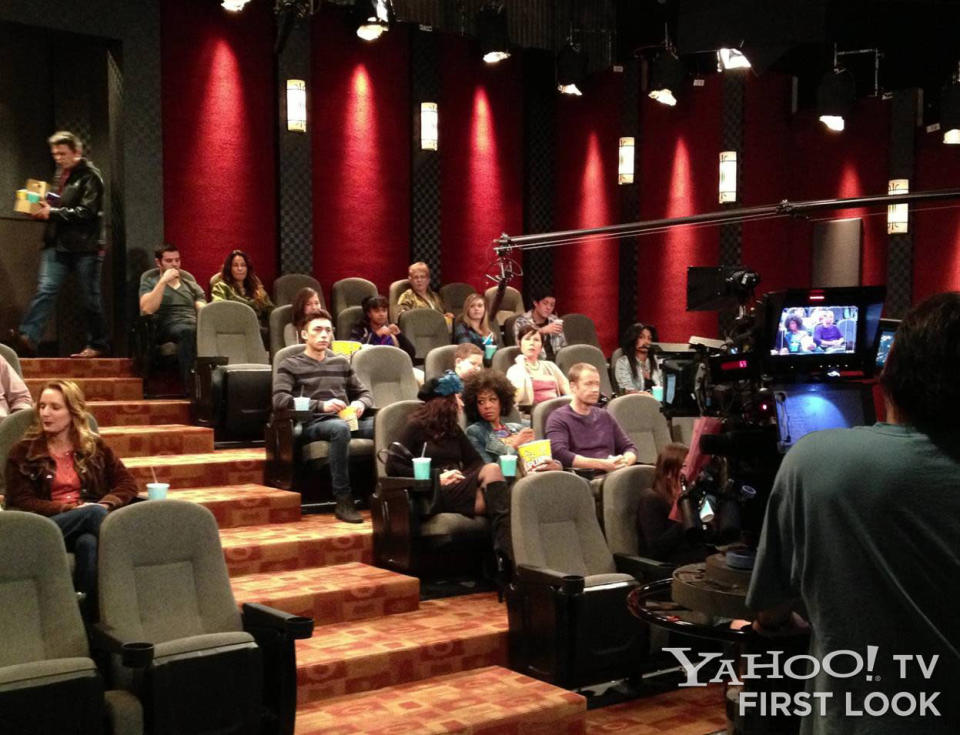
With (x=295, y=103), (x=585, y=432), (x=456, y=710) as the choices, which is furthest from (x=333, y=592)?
(x=295, y=103)

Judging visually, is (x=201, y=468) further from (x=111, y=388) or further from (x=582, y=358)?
(x=582, y=358)

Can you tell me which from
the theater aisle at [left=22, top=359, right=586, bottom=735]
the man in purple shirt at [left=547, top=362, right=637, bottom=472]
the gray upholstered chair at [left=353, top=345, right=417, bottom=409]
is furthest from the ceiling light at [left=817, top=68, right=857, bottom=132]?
the theater aisle at [left=22, top=359, right=586, bottom=735]

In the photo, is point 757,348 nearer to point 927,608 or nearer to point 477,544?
point 927,608

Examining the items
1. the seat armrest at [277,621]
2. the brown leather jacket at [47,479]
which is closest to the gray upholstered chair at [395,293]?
the brown leather jacket at [47,479]

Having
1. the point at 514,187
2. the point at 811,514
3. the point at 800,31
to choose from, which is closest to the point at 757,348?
the point at 811,514

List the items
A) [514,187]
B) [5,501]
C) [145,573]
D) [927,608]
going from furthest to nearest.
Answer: [514,187] → [5,501] → [145,573] → [927,608]

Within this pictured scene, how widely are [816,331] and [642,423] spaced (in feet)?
14.5

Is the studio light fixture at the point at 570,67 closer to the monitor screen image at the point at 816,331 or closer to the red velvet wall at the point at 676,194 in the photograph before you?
the red velvet wall at the point at 676,194

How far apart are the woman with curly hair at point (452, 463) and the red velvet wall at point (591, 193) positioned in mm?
5021

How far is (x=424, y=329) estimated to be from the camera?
812 centimetres

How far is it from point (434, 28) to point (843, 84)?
11.7 feet

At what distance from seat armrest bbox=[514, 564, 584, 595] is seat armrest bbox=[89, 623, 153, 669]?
1684mm

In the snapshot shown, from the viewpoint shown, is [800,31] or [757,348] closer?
[757,348]

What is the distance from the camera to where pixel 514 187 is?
416 inches
